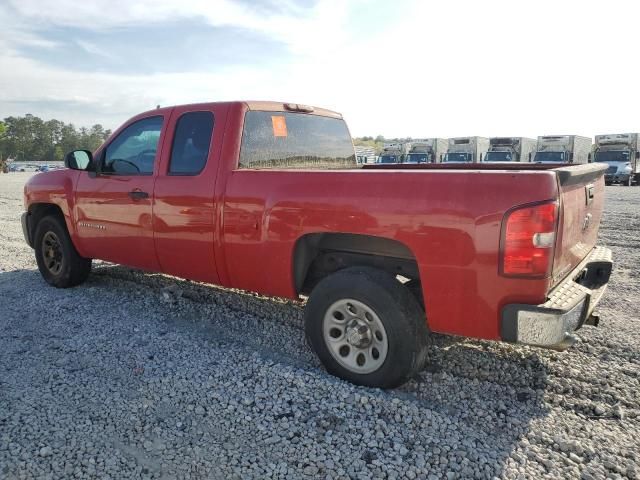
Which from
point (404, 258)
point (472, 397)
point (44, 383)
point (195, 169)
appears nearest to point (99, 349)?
point (44, 383)

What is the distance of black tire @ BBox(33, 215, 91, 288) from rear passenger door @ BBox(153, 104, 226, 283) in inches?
66.6

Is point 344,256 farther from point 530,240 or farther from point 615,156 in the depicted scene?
point 615,156

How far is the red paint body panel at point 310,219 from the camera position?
288cm

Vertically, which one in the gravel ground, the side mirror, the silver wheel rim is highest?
the side mirror

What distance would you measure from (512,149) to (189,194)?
28.2 m

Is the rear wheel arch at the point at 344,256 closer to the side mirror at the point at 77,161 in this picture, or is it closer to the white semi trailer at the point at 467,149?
the side mirror at the point at 77,161

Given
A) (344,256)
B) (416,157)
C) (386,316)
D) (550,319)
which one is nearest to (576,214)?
(550,319)

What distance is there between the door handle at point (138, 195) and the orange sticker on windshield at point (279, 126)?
51.5 inches

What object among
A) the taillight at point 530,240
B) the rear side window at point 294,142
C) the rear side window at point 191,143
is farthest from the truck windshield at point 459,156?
the taillight at point 530,240

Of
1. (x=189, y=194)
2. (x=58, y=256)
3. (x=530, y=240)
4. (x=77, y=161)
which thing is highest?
(x=77, y=161)

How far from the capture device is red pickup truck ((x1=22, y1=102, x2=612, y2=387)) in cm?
285

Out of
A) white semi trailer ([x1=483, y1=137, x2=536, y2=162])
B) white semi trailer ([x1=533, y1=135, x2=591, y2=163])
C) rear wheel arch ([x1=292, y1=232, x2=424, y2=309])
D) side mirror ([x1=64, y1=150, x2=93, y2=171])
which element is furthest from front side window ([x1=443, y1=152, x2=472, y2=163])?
rear wheel arch ([x1=292, y1=232, x2=424, y2=309])

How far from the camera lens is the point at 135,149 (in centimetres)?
505

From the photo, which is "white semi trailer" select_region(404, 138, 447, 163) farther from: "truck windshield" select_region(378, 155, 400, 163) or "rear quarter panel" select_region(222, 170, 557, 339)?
"rear quarter panel" select_region(222, 170, 557, 339)
